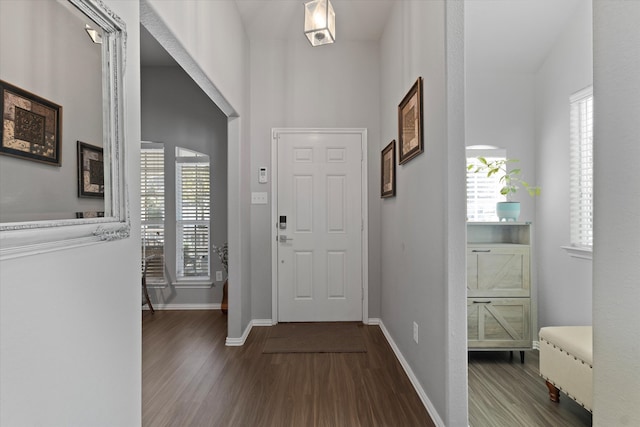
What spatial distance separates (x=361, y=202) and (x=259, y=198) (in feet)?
3.69

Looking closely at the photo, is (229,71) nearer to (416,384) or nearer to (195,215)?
(195,215)

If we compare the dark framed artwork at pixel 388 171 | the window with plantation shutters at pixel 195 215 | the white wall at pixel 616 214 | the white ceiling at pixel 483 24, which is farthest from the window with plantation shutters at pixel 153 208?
the white wall at pixel 616 214

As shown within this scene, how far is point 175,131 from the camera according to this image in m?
4.21

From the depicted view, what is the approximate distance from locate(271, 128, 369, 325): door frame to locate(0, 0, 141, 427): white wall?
7.72 ft

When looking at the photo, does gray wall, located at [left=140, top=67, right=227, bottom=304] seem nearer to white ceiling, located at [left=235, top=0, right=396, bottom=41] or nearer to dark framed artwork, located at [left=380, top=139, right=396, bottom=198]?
white ceiling, located at [left=235, top=0, right=396, bottom=41]

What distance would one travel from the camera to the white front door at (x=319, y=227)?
3.72 metres

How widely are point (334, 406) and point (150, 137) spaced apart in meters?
3.72

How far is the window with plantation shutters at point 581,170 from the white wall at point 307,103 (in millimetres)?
1723

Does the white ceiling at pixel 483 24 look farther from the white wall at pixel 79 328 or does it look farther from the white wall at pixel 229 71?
the white wall at pixel 79 328

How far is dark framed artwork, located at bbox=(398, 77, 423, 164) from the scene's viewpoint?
2.23 m

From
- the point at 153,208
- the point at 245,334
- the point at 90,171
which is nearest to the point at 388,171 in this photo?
the point at 245,334

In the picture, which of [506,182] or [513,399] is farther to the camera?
[506,182]

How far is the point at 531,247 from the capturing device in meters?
2.70

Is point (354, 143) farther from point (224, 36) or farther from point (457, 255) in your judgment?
point (457, 255)
